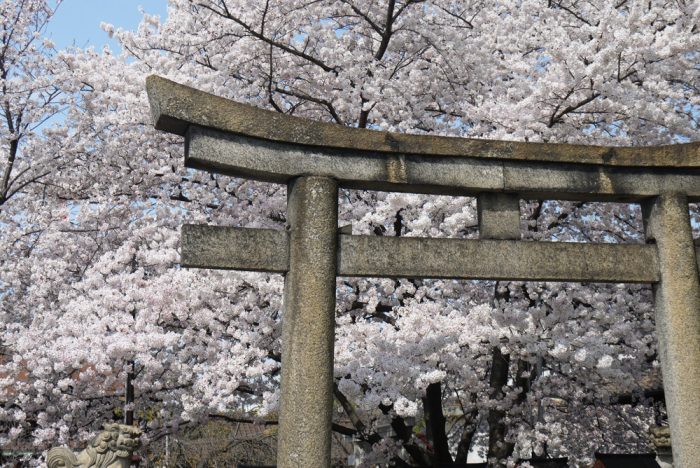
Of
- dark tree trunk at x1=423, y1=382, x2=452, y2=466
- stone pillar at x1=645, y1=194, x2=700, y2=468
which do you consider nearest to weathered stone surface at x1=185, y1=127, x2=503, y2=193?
stone pillar at x1=645, y1=194, x2=700, y2=468

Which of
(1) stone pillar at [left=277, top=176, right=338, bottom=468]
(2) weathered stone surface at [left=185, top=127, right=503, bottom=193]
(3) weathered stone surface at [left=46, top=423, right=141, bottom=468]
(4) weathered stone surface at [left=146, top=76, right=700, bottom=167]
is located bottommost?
(3) weathered stone surface at [left=46, top=423, right=141, bottom=468]

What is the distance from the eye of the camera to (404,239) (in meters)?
5.58

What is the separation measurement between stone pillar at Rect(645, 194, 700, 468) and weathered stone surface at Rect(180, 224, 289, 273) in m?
3.34

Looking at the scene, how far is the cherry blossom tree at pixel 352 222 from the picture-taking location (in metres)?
8.87

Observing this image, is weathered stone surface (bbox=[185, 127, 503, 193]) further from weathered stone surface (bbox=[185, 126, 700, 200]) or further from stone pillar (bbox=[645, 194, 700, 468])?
stone pillar (bbox=[645, 194, 700, 468])

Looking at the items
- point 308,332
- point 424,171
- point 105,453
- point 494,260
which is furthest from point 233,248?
point 105,453

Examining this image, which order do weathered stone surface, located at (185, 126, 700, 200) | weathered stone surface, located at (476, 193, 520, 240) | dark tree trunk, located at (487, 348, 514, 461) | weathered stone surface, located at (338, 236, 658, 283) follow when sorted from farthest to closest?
1. dark tree trunk, located at (487, 348, 514, 461)
2. weathered stone surface, located at (476, 193, 520, 240)
3. weathered stone surface, located at (338, 236, 658, 283)
4. weathered stone surface, located at (185, 126, 700, 200)

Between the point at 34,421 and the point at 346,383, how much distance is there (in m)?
6.47

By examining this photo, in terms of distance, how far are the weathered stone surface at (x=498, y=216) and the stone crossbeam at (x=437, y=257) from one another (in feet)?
0.48

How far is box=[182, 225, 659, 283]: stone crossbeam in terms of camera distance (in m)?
5.22

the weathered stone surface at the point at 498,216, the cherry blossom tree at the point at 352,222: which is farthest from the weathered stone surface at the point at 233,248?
the cherry blossom tree at the point at 352,222

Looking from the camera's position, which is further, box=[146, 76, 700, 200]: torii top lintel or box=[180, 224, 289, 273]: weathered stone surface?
box=[146, 76, 700, 200]: torii top lintel

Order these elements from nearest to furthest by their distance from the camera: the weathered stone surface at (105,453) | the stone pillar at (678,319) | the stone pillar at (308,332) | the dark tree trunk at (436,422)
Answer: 1. the stone pillar at (308,332)
2. the stone pillar at (678,319)
3. the weathered stone surface at (105,453)
4. the dark tree trunk at (436,422)

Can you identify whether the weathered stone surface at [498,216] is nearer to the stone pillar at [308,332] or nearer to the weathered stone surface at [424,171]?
the weathered stone surface at [424,171]
